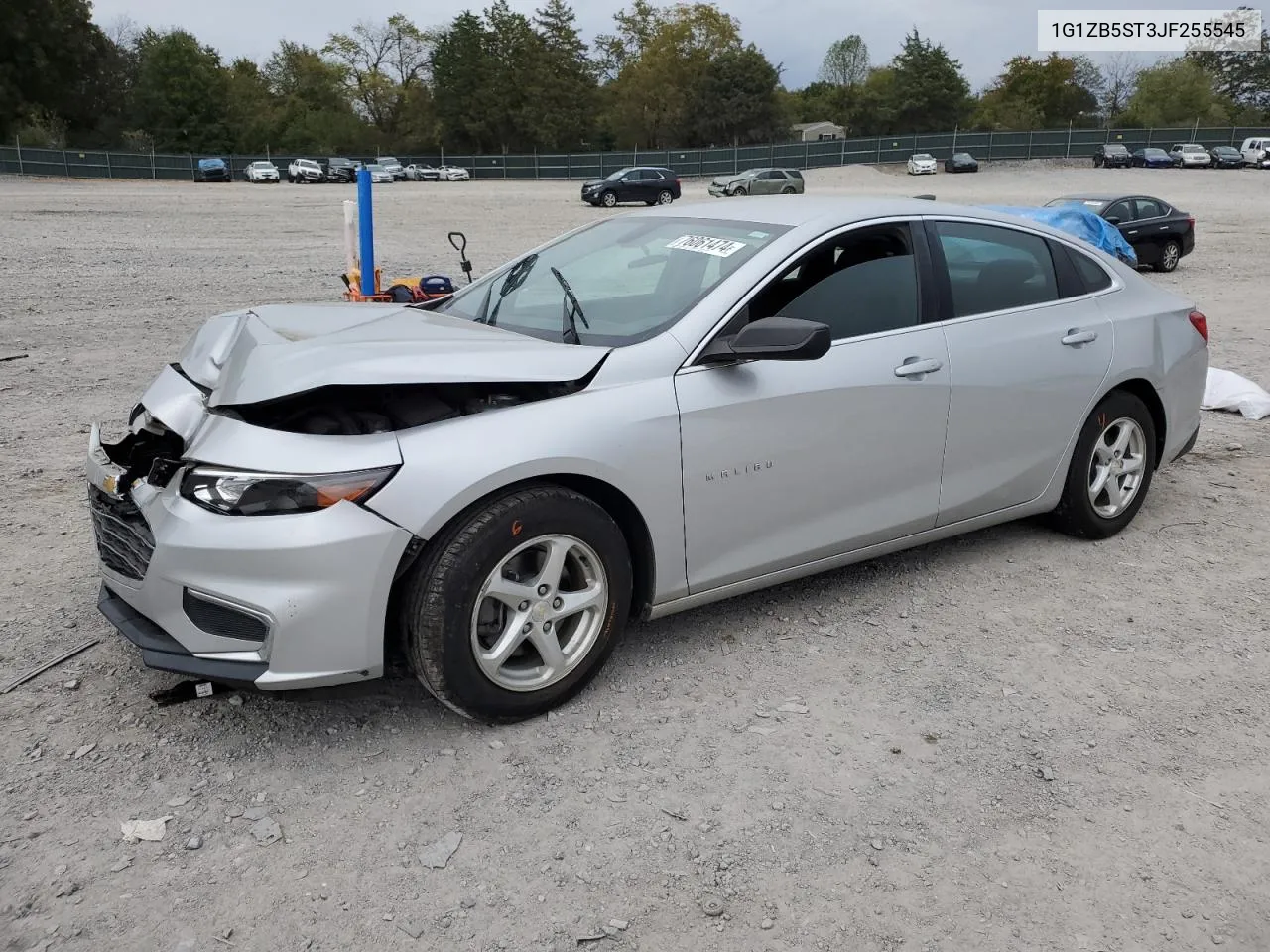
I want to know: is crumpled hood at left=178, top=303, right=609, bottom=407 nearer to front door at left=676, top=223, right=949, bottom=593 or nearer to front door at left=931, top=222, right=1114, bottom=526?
front door at left=676, top=223, right=949, bottom=593

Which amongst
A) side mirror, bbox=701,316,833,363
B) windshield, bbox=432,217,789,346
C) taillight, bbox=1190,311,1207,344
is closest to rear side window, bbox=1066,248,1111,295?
taillight, bbox=1190,311,1207,344

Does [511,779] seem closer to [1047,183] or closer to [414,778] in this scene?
[414,778]

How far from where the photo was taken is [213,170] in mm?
56812

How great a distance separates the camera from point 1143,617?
4098 mm

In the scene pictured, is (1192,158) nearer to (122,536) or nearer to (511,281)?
(511,281)

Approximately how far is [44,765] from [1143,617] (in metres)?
3.89

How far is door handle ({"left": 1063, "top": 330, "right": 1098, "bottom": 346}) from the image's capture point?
14.6 ft

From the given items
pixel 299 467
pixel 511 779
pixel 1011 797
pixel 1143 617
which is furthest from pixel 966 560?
pixel 299 467


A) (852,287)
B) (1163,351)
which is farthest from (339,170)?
(852,287)

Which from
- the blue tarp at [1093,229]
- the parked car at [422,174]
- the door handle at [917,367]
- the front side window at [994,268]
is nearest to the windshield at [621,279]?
the door handle at [917,367]

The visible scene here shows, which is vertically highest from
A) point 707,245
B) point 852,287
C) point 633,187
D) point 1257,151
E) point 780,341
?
point 1257,151

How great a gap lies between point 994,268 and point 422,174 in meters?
63.6

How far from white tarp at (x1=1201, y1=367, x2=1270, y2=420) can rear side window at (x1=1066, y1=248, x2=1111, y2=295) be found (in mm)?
2948

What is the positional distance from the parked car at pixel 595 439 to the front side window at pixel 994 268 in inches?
0.5
